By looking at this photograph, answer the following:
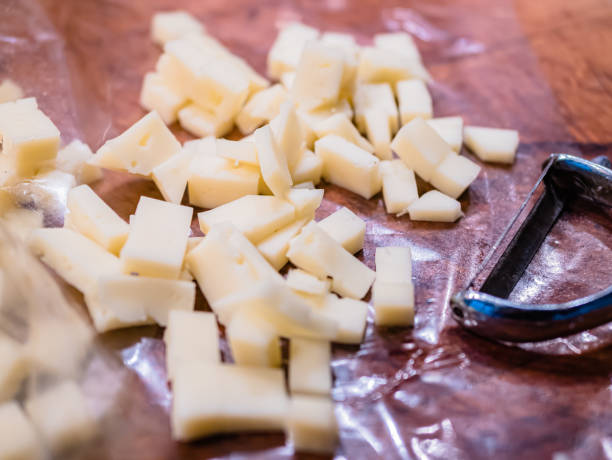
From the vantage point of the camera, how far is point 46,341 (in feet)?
4.30

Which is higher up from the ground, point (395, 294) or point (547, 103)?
point (547, 103)

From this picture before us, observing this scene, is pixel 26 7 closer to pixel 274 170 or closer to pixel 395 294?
pixel 274 170

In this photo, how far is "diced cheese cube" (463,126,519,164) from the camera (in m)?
1.89

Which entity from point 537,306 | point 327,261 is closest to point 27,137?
point 327,261

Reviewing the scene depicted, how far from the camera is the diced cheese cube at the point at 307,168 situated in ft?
5.71

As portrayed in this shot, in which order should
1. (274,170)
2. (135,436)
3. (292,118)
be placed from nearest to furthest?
1. (135,436)
2. (274,170)
3. (292,118)

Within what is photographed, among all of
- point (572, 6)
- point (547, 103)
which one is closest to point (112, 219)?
point (547, 103)

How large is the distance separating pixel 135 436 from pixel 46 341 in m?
0.27

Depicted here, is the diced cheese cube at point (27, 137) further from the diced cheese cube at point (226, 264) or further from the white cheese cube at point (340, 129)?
the white cheese cube at point (340, 129)

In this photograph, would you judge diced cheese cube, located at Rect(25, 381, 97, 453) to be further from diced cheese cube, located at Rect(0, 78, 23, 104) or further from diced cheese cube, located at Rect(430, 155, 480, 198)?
diced cheese cube, located at Rect(430, 155, 480, 198)

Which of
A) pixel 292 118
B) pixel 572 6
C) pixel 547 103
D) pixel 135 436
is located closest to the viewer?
pixel 135 436

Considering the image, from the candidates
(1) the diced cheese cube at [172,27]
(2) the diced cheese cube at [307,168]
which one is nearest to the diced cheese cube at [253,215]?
(2) the diced cheese cube at [307,168]

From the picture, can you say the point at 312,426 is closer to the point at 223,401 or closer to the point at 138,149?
the point at 223,401

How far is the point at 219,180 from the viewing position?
1.63 metres
